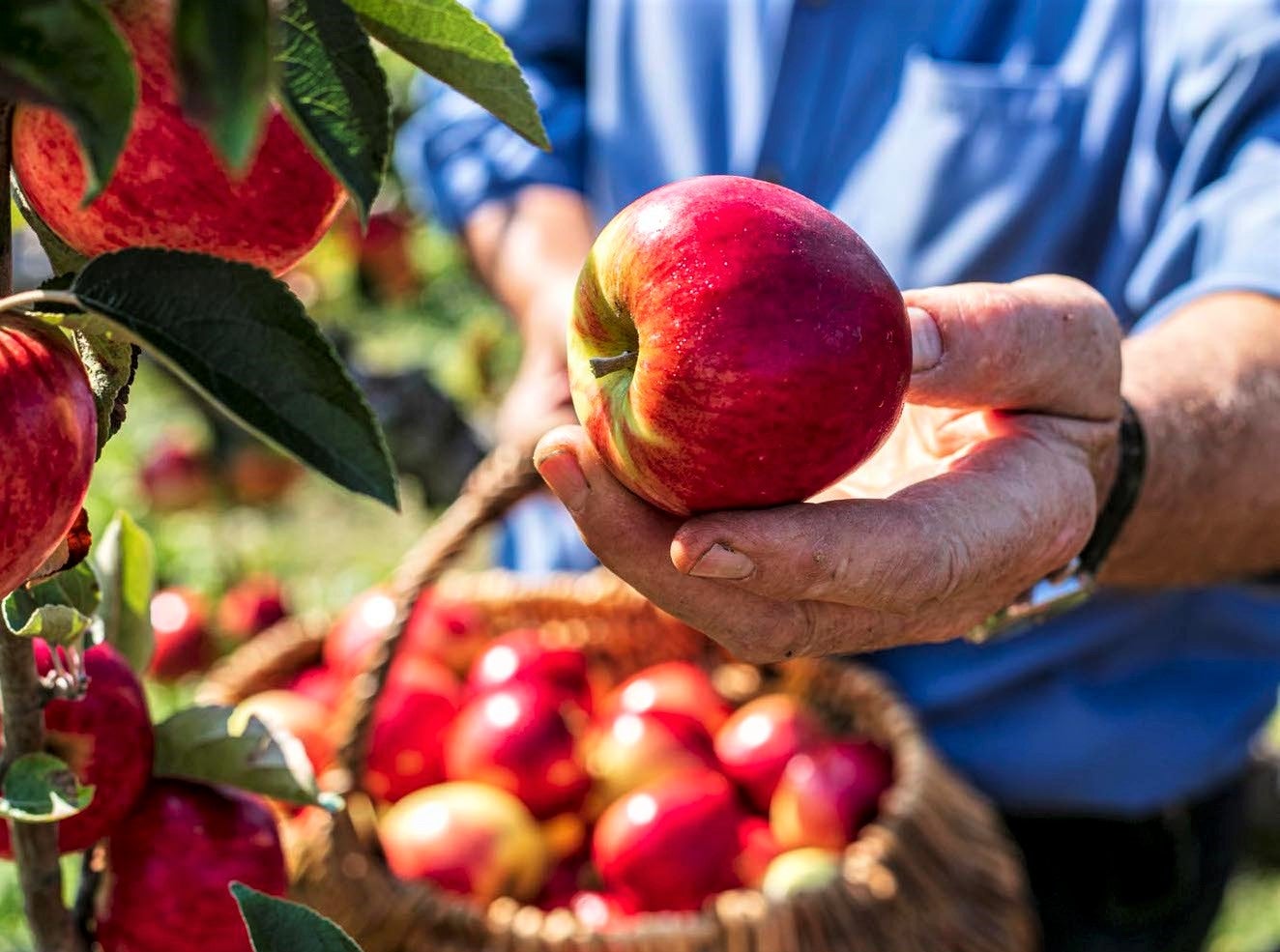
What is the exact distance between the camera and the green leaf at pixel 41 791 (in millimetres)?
532

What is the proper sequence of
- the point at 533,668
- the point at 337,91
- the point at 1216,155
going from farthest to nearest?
the point at 533,668 < the point at 1216,155 < the point at 337,91

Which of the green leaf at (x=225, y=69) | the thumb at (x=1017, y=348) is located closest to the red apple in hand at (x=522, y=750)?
the thumb at (x=1017, y=348)

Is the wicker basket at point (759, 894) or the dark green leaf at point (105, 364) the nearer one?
the dark green leaf at point (105, 364)

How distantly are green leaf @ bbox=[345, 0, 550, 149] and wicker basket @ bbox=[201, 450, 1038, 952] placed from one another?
83 centimetres

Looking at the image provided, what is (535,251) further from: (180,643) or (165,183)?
(165,183)

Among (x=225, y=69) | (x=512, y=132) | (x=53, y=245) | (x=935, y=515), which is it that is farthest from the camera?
(x=512, y=132)

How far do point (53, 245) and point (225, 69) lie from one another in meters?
0.29

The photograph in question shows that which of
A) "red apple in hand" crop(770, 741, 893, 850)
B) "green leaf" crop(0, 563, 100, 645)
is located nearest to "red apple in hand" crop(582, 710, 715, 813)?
"red apple in hand" crop(770, 741, 893, 850)

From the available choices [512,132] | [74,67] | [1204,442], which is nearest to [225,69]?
[74,67]

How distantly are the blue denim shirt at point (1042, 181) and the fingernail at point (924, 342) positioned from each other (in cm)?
70

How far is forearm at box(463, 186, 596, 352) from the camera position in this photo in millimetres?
1846

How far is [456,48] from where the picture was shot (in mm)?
498

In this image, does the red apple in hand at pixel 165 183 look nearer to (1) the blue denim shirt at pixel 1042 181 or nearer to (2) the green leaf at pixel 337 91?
(2) the green leaf at pixel 337 91

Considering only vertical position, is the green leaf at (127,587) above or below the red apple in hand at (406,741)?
above
